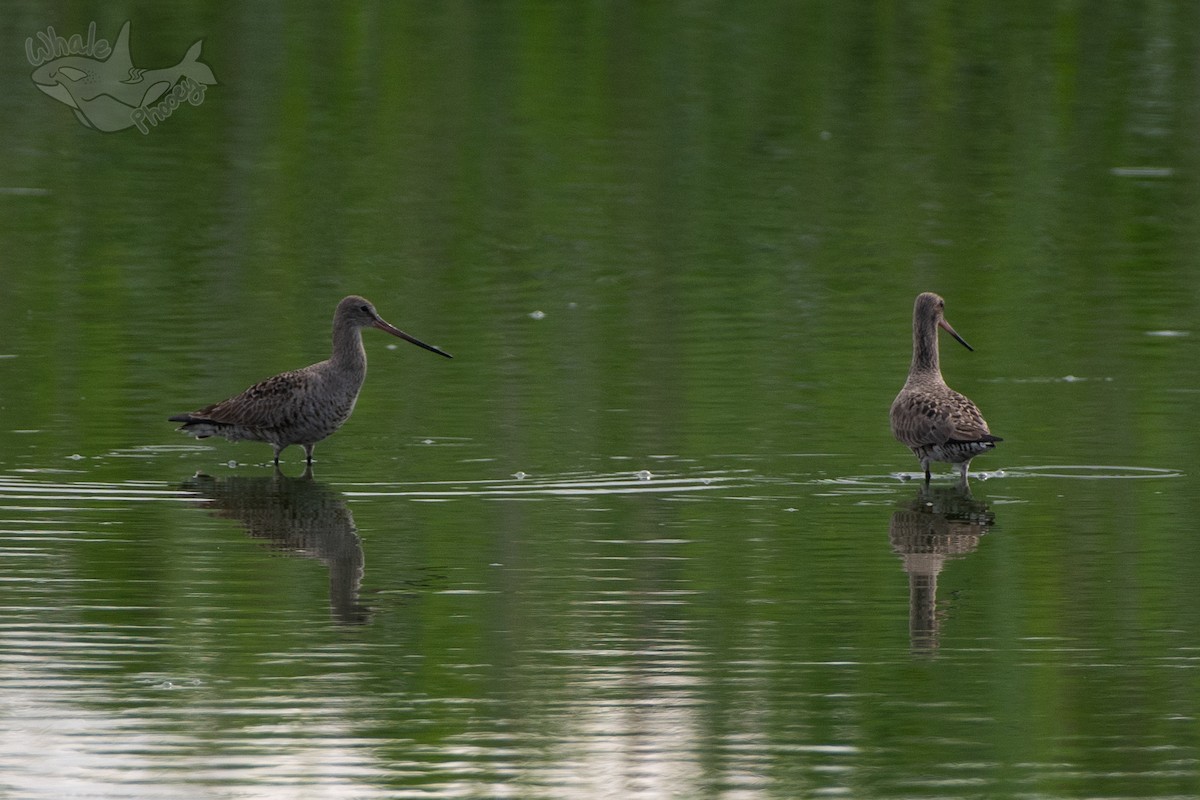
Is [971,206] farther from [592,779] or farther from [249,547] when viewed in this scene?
[592,779]

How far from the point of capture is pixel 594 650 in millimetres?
9016

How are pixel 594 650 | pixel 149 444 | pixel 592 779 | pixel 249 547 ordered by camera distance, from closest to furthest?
pixel 592 779 → pixel 594 650 → pixel 249 547 → pixel 149 444

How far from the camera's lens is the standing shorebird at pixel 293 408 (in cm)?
1354

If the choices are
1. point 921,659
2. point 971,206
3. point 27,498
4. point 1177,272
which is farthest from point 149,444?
point 971,206

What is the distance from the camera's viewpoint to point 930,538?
11.3m

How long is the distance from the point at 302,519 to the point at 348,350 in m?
2.48

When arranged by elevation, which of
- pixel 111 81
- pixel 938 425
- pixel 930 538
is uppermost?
pixel 111 81

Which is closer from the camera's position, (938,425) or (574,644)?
(574,644)

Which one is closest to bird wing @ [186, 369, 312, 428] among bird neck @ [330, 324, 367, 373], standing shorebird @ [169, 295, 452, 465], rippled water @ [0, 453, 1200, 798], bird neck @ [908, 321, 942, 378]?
standing shorebird @ [169, 295, 452, 465]

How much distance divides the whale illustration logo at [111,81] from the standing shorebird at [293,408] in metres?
15.3

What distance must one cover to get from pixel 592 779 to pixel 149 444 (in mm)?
6941

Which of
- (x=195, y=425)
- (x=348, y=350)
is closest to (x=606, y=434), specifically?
(x=348, y=350)

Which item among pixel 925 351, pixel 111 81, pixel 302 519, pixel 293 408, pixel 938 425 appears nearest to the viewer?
pixel 302 519

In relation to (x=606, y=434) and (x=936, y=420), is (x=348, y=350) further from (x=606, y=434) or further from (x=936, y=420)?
(x=936, y=420)
